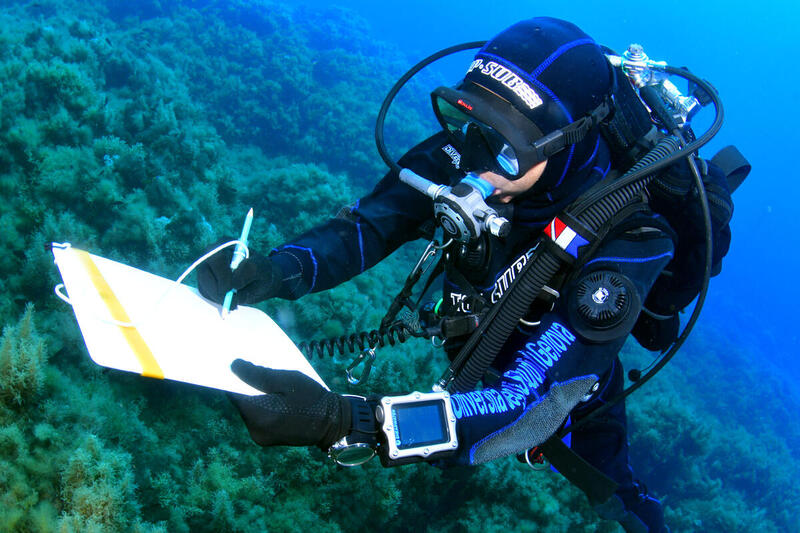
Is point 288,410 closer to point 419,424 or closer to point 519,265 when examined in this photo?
point 419,424

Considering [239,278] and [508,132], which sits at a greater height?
[508,132]

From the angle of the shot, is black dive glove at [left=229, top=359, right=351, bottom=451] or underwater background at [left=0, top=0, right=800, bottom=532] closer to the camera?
black dive glove at [left=229, top=359, right=351, bottom=451]

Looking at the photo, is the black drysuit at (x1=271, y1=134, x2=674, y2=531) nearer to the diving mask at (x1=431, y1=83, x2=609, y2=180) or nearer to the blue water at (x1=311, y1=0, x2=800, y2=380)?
the diving mask at (x1=431, y1=83, x2=609, y2=180)

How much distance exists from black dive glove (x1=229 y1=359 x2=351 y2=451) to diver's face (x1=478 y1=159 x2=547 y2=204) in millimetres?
1256

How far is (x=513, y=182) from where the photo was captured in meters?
2.16

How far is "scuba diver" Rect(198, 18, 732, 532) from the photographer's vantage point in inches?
61.1

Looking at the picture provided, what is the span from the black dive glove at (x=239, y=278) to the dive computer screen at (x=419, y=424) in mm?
974

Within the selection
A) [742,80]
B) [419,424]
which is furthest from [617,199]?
[742,80]

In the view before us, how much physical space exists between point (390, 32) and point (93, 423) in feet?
245

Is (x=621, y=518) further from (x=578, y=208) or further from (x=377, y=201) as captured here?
(x=377, y=201)

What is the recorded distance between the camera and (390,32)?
225 ft

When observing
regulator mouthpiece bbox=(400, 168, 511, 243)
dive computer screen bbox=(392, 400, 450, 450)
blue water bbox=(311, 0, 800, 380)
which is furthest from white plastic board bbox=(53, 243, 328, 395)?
blue water bbox=(311, 0, 800, 380)

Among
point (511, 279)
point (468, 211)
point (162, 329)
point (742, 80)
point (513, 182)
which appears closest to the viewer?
point (162, 329)

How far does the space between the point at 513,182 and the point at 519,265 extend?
42 centimetres
